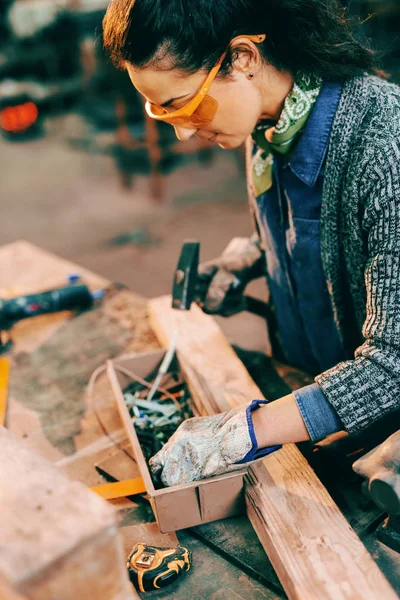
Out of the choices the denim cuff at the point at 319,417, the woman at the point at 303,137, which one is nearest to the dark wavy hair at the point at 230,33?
the woman at the point at 303,137

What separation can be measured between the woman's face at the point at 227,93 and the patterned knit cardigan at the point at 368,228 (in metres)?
0.22

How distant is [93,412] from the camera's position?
71.7 inches

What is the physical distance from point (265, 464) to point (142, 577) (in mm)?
419

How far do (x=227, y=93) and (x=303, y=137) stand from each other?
0.26m

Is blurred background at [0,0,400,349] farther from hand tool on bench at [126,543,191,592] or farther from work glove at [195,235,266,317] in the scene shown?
hand tool on bench at [126,543,191,592]

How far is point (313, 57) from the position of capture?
4.64 ft

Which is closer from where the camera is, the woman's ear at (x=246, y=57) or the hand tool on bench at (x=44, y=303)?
the woman's ear at (x=246, y=57)

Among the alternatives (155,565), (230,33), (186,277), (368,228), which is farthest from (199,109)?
(155,565)

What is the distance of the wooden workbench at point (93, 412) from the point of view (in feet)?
4.05

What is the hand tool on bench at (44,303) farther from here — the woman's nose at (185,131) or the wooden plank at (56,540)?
the wooden plank at (56,540)

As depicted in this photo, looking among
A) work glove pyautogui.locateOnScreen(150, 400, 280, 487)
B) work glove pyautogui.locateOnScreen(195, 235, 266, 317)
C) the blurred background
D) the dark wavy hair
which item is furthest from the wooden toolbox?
the blurred background

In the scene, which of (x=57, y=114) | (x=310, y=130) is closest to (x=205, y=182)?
(x=57, y=114)

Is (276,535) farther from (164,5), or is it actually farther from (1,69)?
(1,69)

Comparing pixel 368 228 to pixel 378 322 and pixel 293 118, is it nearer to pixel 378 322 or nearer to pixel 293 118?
pixel 378 322
